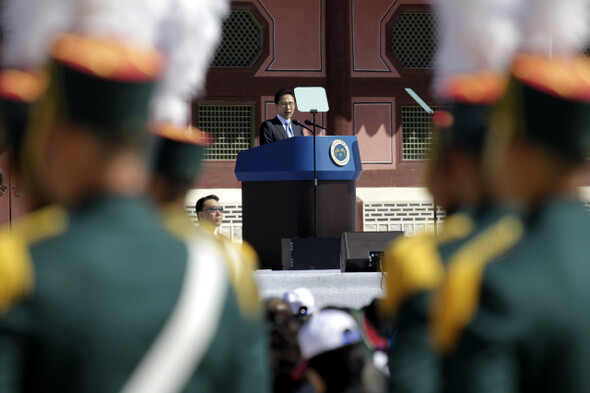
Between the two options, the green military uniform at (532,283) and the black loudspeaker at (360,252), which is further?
Answer: the black loudspeaker at (360,252)

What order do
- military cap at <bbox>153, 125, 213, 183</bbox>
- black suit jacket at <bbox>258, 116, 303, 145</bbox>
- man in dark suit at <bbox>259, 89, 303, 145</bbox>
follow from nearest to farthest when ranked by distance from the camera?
military cap at <bbox>153, 125, 213, 183</bbox>, man in dark suit at <bbox>259, 89, 303, 145</bbox>, black suit jacket at <bbox>258, 116, 303, 145</bbox>

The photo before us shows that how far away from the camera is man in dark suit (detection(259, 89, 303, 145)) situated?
870cm

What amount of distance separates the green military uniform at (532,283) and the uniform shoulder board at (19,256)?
512 millimetres

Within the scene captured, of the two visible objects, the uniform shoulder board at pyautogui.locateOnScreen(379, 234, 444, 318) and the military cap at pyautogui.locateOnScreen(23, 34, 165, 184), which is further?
the uniform shoulder board at pyautogui.locateOnScreen(379, 234, 444, 318)

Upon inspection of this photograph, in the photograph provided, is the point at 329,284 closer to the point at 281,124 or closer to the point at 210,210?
the point at 281,124

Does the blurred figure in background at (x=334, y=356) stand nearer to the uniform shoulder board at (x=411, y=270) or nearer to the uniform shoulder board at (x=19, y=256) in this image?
the uniform shoulder board at (x=411, y=270)

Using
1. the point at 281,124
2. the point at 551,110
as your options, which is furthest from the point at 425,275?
the point at 281,124

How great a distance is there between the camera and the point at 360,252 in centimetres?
795

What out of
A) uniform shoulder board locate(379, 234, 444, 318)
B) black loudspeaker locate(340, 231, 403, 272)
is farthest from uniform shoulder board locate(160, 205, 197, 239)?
black loudspeaker locate(340, 231, 403, 272)

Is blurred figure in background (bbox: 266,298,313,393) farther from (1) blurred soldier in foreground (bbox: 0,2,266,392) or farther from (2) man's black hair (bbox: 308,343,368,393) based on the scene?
(1) blurred soldier in foreground (bbox: 0,2,266,392)

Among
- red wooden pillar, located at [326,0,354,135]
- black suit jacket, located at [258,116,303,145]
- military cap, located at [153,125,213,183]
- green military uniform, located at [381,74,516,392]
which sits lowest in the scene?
green military uniform, located at [381,74,516,392]

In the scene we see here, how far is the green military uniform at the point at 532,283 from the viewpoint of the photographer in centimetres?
121

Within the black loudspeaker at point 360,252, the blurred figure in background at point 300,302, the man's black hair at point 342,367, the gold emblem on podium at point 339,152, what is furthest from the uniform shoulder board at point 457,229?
the gold emblem on podium at point 339,152

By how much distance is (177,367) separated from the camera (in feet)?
3.53
